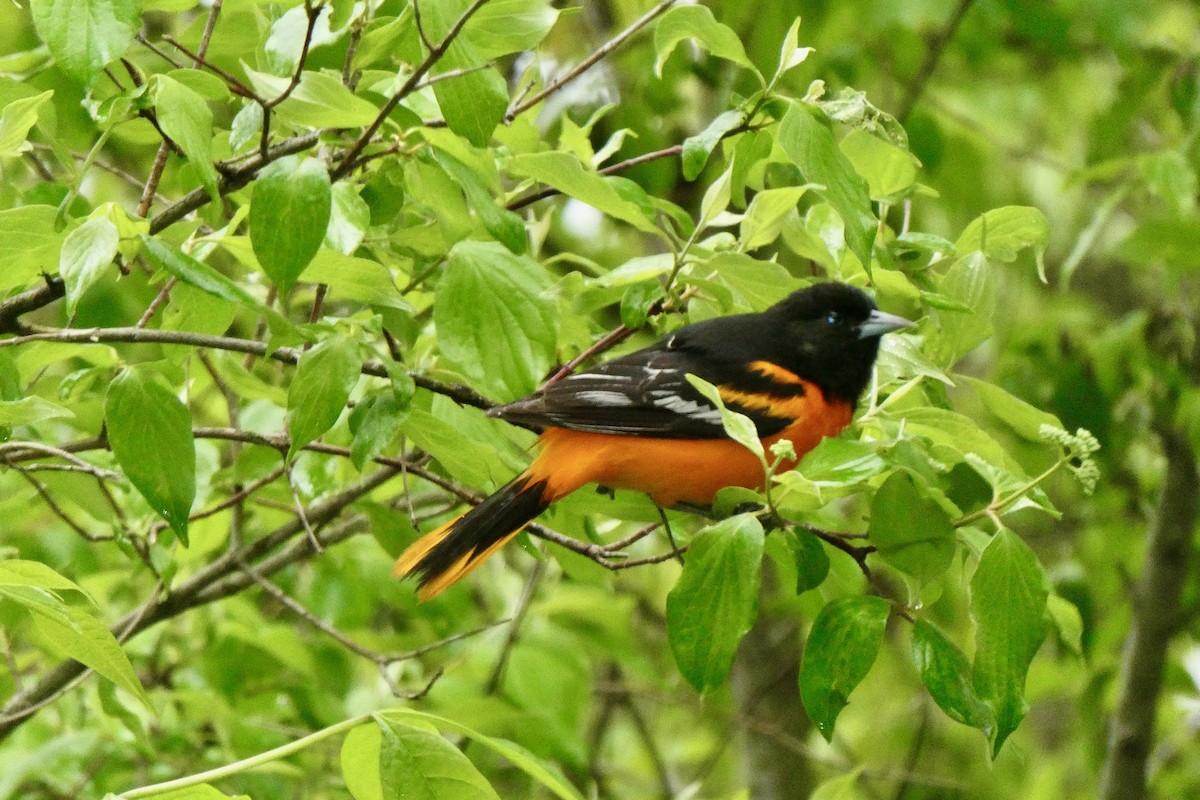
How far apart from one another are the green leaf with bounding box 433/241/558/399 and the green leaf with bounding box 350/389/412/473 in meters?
0.14

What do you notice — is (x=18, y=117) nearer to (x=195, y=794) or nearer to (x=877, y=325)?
(x=195, y=794)

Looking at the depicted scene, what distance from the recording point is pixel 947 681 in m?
2.17

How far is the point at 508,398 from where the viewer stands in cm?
254

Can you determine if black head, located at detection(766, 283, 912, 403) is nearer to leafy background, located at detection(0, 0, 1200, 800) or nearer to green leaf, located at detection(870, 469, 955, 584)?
leafy background, located at detection(0, 0, 1200, 800)

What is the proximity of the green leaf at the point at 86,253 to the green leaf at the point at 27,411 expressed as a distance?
8.6 inches

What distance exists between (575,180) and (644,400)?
2.97 ft

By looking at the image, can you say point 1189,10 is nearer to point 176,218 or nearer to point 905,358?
point 905,358

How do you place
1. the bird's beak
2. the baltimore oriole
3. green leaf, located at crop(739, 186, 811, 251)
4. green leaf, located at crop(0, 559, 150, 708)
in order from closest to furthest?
green leaf, located at crop(0, 559, 150, 708), green leaf, located at crop(739, 186, 811, 251), the baltimore oriole, the bird's beak

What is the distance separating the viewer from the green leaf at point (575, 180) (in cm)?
241

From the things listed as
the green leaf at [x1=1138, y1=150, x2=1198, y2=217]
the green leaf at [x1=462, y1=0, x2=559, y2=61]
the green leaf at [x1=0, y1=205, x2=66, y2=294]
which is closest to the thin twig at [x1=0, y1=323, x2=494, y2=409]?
the green leaf at [x1=0, y1=205, x2=66, y2=294]

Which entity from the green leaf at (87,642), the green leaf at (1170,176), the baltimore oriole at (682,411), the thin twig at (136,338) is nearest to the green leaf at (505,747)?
the green leaf at (87,642)

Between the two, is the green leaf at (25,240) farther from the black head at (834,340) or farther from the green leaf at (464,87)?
the black head at (834,340)

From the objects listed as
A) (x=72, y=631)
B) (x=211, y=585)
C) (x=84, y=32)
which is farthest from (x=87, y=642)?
(x=211, y=585)

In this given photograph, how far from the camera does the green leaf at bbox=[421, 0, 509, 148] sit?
88.0 inches
